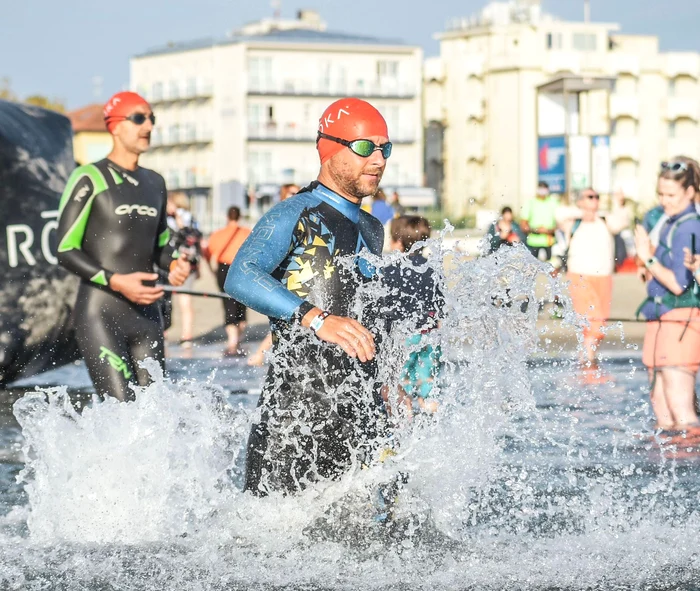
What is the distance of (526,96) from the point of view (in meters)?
84.3

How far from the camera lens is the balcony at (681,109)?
90375 mm

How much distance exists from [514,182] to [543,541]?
80509mm

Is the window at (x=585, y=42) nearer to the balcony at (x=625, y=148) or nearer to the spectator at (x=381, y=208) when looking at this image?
the balcony at (x=625, y=148)

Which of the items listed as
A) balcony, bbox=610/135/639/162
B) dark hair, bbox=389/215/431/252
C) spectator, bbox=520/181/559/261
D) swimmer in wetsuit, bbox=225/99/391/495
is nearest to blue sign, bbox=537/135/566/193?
spectator, bbox=520/181/559/261

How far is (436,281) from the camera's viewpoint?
4449mm

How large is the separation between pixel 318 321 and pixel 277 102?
8647 cm

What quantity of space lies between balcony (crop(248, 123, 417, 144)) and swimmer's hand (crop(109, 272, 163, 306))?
82.4m

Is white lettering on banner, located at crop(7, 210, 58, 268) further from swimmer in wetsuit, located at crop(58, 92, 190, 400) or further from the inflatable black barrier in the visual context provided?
swimmer in wetsuit, located at crop(58, 92, 190, 400)

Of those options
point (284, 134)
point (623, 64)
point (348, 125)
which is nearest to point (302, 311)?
point (348, 125)

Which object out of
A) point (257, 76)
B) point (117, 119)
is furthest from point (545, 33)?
point (117, 119)

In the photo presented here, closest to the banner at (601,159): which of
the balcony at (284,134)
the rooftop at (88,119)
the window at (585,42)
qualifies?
the balcony at (284,134)

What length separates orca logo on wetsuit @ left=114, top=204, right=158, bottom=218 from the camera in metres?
6.01

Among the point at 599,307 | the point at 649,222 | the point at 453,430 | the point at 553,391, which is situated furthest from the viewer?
the point at 599,307

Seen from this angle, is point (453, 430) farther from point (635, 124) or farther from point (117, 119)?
point (635, 124)
